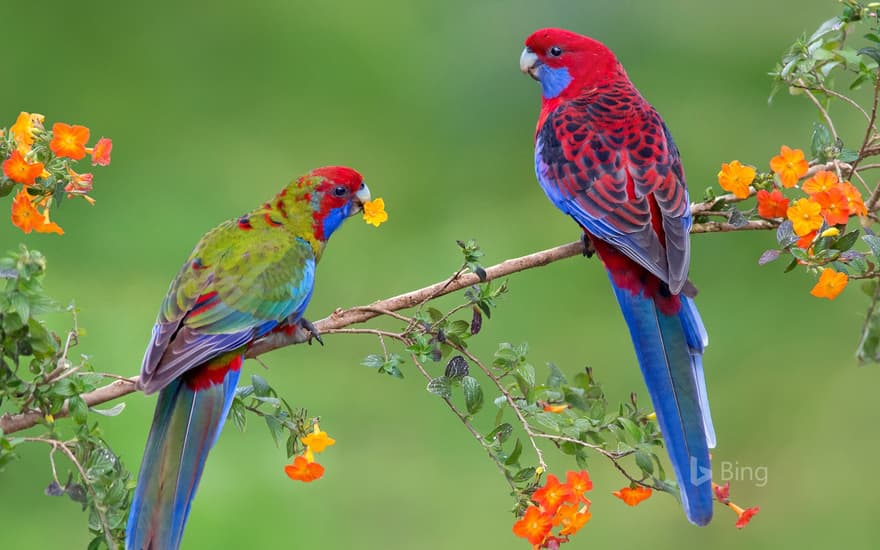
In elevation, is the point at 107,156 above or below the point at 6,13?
below

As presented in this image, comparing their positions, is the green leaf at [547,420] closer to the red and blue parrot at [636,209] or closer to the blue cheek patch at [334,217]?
the red and blue parrot at [636,209]

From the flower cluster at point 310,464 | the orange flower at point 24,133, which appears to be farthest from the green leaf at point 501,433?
the orange flower at point 24,133

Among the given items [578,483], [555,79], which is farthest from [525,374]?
[555,79]

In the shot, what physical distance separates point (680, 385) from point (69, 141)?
114 cm

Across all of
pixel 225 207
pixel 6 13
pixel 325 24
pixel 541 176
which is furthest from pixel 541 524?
pixel 6 13

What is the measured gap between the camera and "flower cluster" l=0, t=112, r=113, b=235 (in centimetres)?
157

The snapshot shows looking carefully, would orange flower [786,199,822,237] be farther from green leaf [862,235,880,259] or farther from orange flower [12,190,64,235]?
orange flower [12,190,64,235]

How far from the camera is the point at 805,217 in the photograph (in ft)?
5.65

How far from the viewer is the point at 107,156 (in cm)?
169

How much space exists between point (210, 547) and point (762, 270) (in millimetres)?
2411

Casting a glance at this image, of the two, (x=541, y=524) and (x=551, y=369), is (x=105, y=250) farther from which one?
(x=541, y=524)

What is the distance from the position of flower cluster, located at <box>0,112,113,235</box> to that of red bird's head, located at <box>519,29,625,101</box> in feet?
4.53

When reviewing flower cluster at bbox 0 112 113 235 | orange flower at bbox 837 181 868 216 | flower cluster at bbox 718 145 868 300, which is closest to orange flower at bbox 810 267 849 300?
flower cluster at bbox 718 145 868 300

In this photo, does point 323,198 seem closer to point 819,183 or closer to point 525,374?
point 525,374
